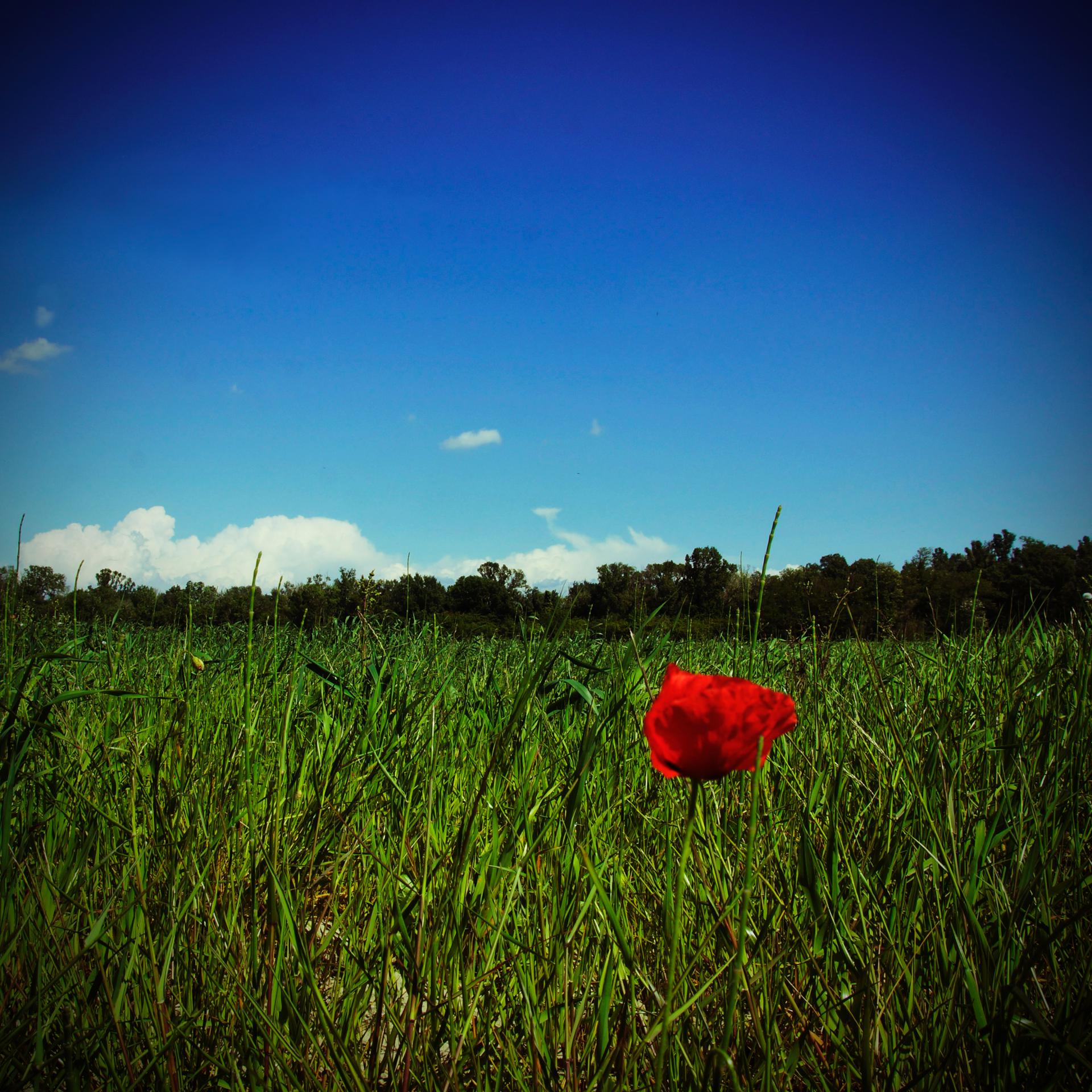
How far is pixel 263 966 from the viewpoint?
105cm

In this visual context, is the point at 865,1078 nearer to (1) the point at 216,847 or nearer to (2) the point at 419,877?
(2) the point at 419,877

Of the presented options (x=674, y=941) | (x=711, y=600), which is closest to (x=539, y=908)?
(x=674, y=941)

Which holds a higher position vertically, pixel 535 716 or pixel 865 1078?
pixel 535 716

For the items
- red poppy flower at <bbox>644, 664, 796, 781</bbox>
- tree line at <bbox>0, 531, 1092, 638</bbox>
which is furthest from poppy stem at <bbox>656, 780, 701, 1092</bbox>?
tree line at <bbox>0, 531, 1092, 638</bbox>

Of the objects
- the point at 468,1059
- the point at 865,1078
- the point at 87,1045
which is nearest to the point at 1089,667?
the point at 865,1078

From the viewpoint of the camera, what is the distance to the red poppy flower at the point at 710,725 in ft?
2.62

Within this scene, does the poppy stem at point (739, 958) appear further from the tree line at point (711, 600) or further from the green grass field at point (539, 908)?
the tree line at point (711, 600)

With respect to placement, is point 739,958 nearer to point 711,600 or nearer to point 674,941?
point 674,941

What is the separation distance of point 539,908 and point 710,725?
1.56 ft

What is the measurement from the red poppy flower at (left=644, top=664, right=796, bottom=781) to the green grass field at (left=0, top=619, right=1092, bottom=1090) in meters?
0.11

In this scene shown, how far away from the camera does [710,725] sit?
31.3 inches

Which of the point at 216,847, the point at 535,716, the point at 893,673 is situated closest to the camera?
the point at 216,847

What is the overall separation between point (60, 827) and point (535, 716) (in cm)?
129

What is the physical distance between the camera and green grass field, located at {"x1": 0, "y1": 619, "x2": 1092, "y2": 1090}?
91 cm
